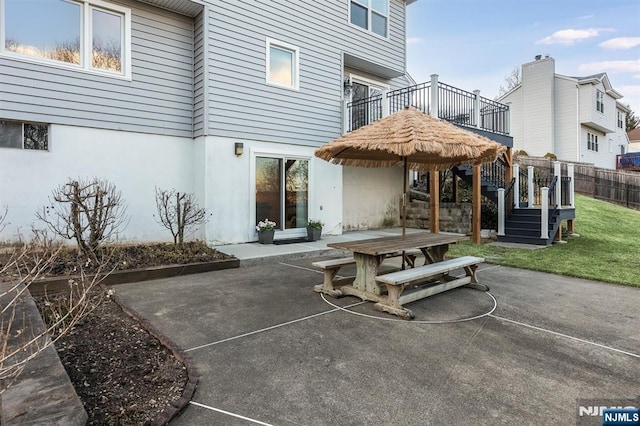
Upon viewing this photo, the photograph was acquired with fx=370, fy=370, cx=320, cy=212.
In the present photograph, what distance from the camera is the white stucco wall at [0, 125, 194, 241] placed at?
6.51 metres

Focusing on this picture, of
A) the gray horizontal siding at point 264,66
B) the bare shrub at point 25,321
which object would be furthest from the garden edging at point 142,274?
the gray horizontal siding at point 264,66

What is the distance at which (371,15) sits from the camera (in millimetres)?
11523

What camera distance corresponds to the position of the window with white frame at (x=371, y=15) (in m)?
11.1

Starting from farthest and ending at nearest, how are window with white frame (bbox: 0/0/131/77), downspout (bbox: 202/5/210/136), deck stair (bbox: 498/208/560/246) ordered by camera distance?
deck stair (bbox: 498/208/560/246), downspout (bbox: 202/5/210/136), window with white frame (bbox: 0/0/131/77)

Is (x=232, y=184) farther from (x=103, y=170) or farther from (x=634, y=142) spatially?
(x=634, y=142)

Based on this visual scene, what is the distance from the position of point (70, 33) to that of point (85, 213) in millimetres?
3660

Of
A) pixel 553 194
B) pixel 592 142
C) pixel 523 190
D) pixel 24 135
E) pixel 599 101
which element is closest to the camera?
pixel 24 135

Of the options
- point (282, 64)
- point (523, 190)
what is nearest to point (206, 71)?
point (282, 64)

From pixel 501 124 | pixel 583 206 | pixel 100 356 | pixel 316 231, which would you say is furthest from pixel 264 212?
pixel 583 206

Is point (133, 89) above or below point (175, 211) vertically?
above

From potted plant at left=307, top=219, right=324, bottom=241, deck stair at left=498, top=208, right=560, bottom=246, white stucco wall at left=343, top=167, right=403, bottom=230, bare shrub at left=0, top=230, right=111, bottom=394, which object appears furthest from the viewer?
white stucco wall at left=343, top=167, right=403, bottom=230

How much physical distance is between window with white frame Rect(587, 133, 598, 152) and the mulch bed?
28.9 meters

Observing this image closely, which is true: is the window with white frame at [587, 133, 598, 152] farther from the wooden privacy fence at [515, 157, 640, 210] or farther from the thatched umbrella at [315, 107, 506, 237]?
the thatched umbrella at [315, 107, 506, 237]

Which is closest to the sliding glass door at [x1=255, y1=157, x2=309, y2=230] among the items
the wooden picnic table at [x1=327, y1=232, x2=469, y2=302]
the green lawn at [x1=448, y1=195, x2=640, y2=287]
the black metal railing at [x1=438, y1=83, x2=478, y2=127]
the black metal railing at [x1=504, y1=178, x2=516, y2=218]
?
the green lawn at [x1=448, y1=195, x2=640, y2=287]
